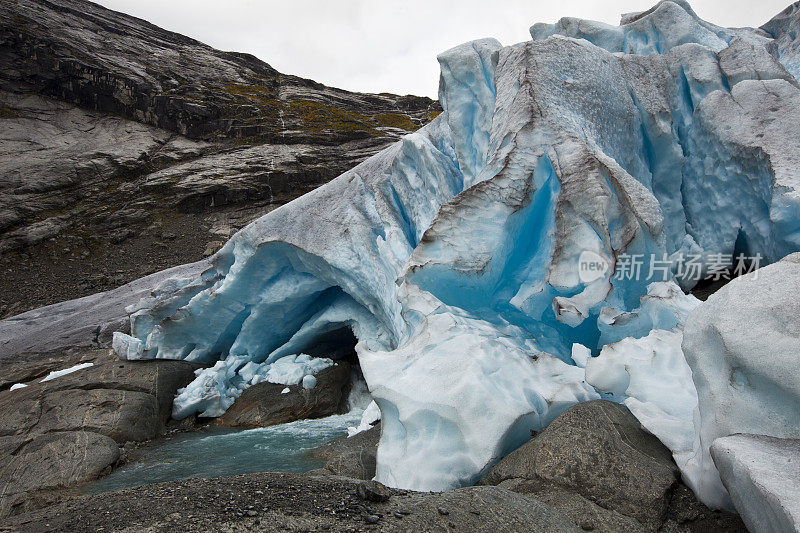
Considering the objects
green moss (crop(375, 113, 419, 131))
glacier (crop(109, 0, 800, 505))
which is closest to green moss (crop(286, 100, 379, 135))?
green moss (crop(375, 113, 419, 131))

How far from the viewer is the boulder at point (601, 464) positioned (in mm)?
2770

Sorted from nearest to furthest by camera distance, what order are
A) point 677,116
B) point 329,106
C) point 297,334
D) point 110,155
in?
point 677,116 < point 297,334 < point 110,155 < point 329,106

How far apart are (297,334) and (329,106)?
3047 cm

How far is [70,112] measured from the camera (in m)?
25.4

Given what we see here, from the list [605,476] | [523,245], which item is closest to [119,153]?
[523,245]

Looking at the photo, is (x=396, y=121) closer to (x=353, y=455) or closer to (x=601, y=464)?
(x=353, y=455)

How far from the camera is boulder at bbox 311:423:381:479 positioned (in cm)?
482

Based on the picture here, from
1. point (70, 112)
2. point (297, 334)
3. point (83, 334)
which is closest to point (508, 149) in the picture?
point (297, 334)

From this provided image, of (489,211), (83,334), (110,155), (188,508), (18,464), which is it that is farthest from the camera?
(110,155)

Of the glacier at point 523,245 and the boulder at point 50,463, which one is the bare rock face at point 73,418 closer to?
the boulder at point 50,463

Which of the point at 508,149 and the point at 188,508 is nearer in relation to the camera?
the point at 188,508

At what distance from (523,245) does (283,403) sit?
5.19 meters

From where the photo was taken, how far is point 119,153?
24.9 m

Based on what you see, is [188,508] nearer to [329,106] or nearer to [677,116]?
[677,116]
